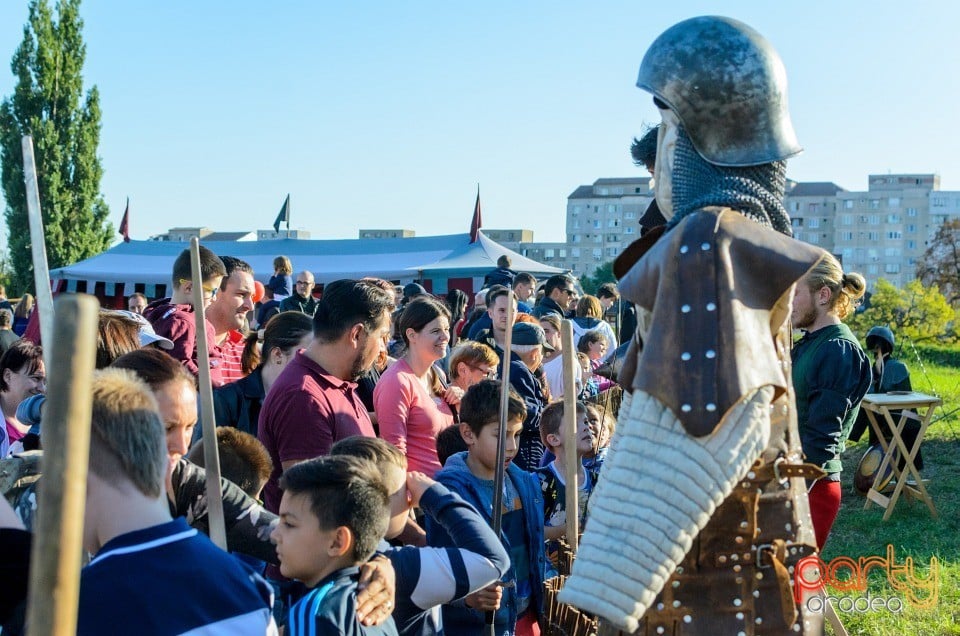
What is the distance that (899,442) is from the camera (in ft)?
27.5

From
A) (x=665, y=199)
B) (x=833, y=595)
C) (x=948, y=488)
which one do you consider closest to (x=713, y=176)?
(x=665, y=199)

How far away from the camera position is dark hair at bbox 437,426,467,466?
15.1 feet

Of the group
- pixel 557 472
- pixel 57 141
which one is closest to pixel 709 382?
pixel 557 472

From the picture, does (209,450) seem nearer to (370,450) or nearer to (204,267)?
(370,450)

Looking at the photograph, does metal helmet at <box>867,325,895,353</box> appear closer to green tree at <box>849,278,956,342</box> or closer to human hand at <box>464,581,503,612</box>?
human hand at <box>464,581,503,612</box>

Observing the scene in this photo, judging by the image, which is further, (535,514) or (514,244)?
(514,244)

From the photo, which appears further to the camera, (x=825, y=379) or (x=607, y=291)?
(x=607, y=291)

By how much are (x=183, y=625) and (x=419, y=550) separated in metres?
1.16

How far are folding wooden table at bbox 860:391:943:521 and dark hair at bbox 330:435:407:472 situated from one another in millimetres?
6114

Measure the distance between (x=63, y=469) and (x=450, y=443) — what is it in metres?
3.37

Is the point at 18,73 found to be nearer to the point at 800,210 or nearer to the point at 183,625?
the point at 183,625

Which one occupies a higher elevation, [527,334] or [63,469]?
[63,469]

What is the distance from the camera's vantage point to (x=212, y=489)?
102 inches

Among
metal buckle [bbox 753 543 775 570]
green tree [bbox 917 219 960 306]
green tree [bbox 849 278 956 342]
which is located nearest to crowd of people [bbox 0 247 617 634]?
metal buckle [bbox 753 543 775 570]
